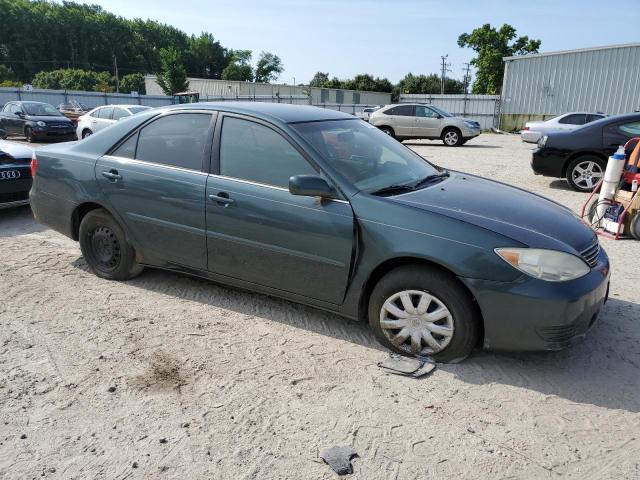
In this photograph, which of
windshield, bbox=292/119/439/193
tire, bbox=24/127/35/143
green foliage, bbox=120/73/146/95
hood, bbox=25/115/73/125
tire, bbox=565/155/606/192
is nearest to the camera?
windshield, bbox=292/119/439/193

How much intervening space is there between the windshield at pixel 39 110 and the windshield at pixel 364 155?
1817cm

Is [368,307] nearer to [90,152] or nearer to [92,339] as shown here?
[92,339]

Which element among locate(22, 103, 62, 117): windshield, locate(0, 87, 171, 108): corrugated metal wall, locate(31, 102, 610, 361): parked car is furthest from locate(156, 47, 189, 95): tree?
locate(31, 102, 610, 361): parked car

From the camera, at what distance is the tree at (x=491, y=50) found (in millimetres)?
53750

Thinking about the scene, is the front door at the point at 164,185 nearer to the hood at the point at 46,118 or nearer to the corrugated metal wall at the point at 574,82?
the hood at the point at 46,118

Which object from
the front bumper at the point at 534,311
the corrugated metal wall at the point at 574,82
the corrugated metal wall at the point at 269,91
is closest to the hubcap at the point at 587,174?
the front bumper at the point at 534,311

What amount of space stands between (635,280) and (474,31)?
5799 centimetres

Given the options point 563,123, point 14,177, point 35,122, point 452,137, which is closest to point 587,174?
point 14,177

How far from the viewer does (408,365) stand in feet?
11.1

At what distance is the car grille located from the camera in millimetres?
3302

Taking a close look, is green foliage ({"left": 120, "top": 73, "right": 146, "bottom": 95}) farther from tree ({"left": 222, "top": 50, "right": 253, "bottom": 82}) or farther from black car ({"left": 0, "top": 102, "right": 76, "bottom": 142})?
black car ({"left": 0, "top": 102, "right": 76, "bottom": 142})

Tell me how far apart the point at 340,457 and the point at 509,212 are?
1992mm

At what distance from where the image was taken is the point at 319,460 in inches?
99.2

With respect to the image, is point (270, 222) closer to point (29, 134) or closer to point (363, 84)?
point (29, 134)
